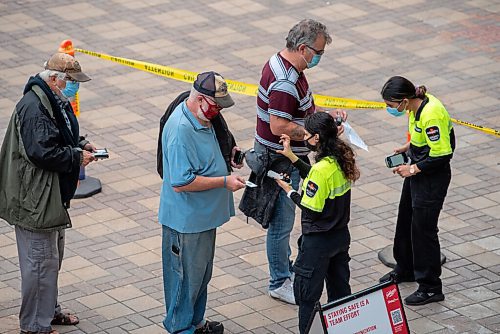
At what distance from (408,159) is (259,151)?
110cm

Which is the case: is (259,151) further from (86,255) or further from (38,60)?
(38,60)

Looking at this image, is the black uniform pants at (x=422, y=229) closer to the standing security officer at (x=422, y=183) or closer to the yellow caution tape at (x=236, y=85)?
the standing security officer at (x=422, y=183)

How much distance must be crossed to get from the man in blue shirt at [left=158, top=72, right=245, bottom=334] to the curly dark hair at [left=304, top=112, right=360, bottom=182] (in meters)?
0.57

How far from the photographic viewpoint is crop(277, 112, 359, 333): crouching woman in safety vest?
7375mm

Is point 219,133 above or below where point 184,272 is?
above

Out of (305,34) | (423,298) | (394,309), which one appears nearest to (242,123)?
(305,34)

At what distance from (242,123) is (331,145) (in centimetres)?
443

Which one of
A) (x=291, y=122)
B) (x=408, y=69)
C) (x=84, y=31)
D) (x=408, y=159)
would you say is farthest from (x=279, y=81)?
(x=84, y=31)

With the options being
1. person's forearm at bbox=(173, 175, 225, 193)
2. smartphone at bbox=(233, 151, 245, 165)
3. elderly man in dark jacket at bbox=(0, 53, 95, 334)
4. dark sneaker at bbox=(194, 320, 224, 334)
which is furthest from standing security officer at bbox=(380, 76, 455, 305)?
elderly man in dark jacket at bbox=(0, 53, 95, 334)

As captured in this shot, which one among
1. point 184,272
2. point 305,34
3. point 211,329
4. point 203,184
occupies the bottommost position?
point 211,329

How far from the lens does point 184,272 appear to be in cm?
777

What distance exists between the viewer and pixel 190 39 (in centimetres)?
1395

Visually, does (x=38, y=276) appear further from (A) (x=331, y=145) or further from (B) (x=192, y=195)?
(A) (x=331, y=145)

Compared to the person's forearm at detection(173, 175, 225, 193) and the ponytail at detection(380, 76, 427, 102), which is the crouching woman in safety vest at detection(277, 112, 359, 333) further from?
the ponytail at detection(380, 76, 427, 102)
